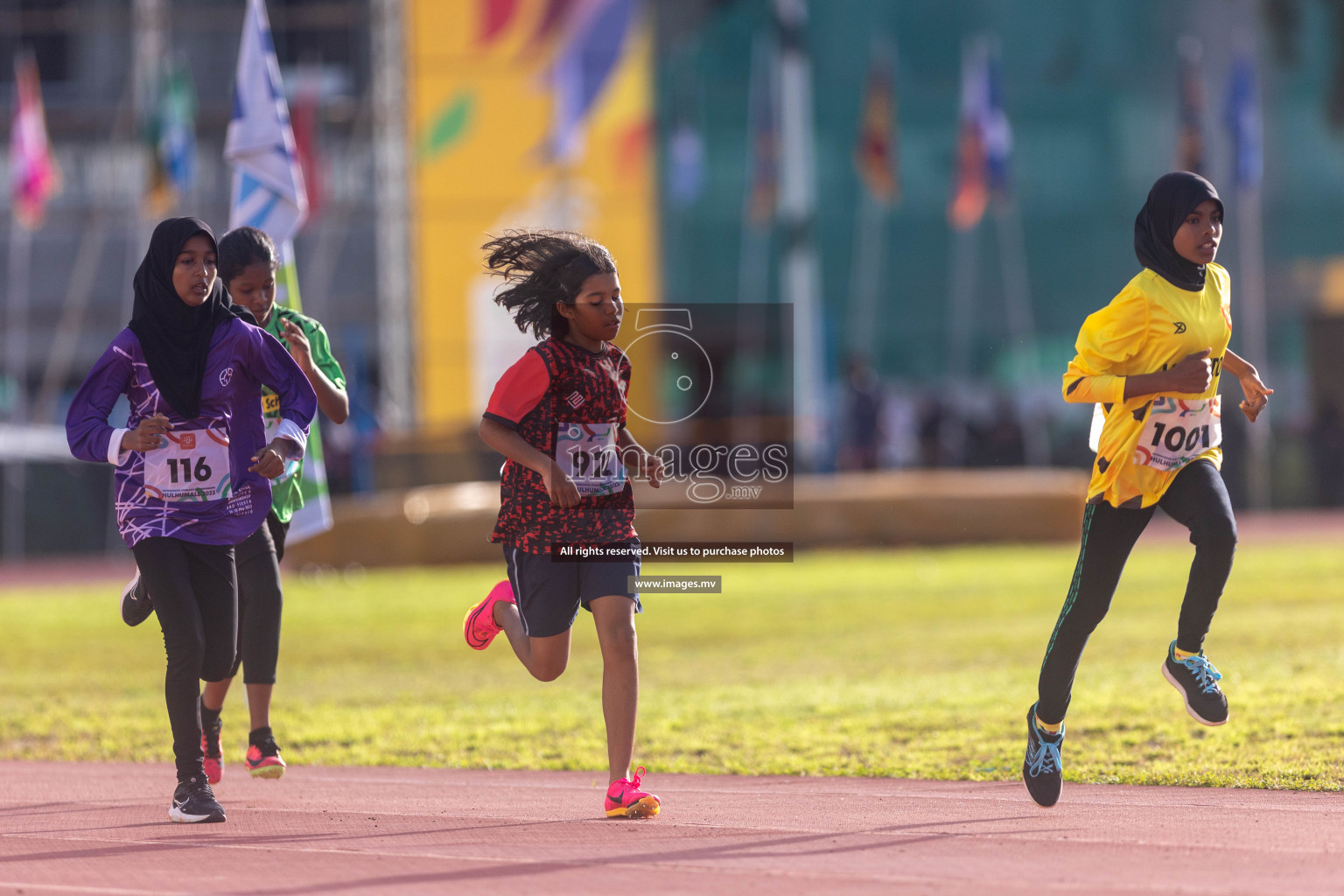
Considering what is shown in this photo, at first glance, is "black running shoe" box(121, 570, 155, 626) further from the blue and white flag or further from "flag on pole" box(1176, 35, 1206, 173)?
"flag on pole" box(1176, 35, 1206, 173)

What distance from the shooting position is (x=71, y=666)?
12.8 meters

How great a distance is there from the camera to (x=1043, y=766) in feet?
19.2

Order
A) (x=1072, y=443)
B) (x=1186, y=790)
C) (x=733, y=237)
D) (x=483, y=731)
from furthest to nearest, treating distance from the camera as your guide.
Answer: (x=733, y=237) → (x=1072, y=443) → (x=483, y=731) → (x=1186, y=790)

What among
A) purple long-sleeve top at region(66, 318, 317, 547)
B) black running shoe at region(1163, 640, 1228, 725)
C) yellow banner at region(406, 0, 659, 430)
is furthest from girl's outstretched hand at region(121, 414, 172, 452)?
yellow banner at region(406, 0, 659, 430)

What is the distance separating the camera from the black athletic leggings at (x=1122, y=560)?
585 centimetres

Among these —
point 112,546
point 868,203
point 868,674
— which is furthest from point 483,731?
point 868,203

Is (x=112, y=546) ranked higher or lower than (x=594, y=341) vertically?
lower

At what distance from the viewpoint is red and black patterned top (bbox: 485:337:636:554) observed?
231 inches

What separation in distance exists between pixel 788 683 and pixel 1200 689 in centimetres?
485

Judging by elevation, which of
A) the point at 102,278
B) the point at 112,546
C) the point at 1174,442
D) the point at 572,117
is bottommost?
A: the point at 112,546

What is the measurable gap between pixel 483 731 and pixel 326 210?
2872 cm

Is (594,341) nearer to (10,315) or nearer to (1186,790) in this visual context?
(1186,790)

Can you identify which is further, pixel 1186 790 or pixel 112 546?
pixel 112 546

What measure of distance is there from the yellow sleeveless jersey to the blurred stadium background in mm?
19614
